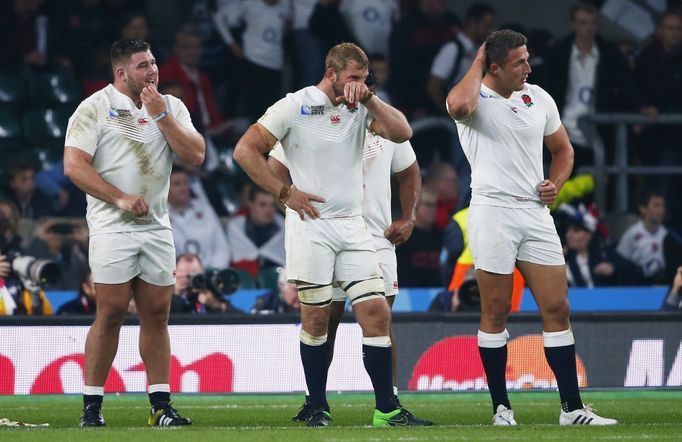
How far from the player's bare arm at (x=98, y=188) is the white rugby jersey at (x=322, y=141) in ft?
2.89

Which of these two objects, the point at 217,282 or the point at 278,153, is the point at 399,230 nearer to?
the point at 278,153

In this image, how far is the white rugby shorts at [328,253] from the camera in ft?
28.9

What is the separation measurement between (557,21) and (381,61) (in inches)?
132

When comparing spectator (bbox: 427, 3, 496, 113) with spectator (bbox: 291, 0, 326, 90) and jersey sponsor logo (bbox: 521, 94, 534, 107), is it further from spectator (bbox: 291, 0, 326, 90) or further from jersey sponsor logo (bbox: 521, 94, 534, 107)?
jersey sponsor logo (bbox: 521, 94, 534, 107)

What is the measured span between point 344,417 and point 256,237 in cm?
580

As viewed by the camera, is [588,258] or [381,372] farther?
[588,258]

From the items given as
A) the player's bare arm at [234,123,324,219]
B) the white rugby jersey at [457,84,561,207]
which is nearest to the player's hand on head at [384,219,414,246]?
the white rugby jersey at [457,84,561,207]

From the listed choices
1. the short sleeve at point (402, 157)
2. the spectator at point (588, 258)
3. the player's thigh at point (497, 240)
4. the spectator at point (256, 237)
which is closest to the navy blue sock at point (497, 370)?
the player's thigh at point (497, 240)

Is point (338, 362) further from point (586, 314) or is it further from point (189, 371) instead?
point (586, 314)

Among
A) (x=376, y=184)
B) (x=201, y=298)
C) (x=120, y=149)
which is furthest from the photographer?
(x=201, y=298)

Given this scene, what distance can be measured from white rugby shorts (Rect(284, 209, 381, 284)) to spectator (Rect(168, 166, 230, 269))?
6.24m

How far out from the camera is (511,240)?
28.7ft

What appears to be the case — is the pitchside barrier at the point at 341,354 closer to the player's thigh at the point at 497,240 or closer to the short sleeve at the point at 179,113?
the short sleeve at the point at 179,113

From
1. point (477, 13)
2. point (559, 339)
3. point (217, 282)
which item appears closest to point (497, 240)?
point (559, 339)
